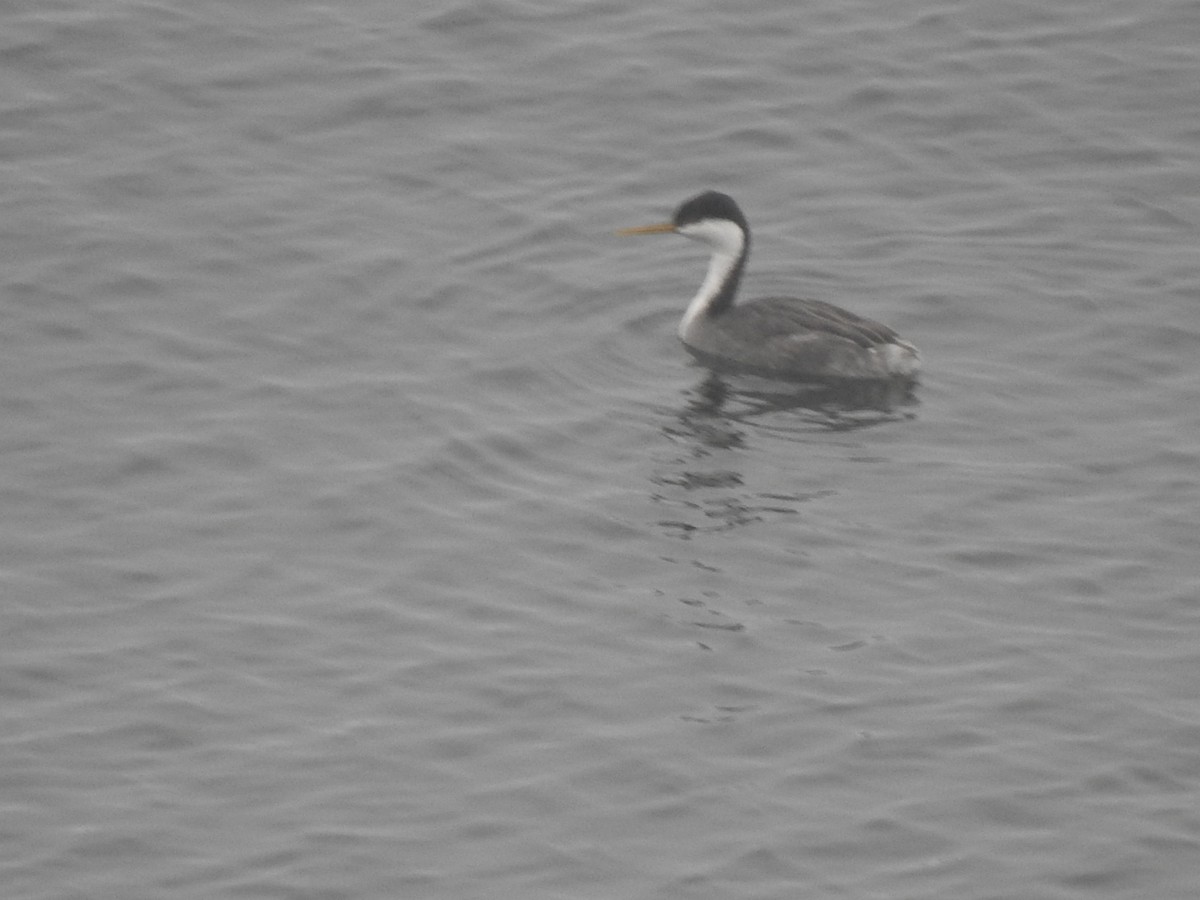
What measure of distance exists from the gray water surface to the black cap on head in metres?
0.79

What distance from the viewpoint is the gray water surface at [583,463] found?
11.6 meters

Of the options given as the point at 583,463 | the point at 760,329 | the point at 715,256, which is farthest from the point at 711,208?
the point at 583,463

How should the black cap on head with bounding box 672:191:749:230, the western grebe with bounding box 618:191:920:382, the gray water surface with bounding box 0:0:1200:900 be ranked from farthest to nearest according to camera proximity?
the black cap on head with bounding box 672:191:749:230
the western grebe with bounding box 618:191:920:382
the gray water surface with bounding box 0:0:1200:900

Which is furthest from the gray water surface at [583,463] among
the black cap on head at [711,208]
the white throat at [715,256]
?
the black cap on head at [711,208]

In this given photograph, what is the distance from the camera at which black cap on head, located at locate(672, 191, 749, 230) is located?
679 inches

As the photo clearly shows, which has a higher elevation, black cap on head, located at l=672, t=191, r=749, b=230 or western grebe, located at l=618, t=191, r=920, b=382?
black cap on head, located at l=672, t=191, r=749, b=230

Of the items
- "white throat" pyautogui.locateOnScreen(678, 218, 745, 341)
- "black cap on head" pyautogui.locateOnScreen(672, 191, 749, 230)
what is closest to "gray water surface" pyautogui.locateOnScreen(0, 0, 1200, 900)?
"white throat" pyautogui.locateOnScreen(678, 218, 745, 341)

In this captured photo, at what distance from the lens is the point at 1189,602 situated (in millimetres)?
13430

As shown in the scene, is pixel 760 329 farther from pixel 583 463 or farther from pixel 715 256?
pixel 583 463

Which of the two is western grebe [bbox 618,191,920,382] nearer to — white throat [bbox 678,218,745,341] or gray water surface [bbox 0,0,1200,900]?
white throat [bbox 678,218,745,341]

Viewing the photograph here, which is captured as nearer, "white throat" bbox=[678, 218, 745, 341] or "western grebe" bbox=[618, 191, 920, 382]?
"western grebe" bbox=[618, 191, 920, 382]

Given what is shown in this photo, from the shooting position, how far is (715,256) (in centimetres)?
1741

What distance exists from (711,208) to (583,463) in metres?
2.80

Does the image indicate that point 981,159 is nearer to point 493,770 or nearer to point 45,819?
point 493,770
